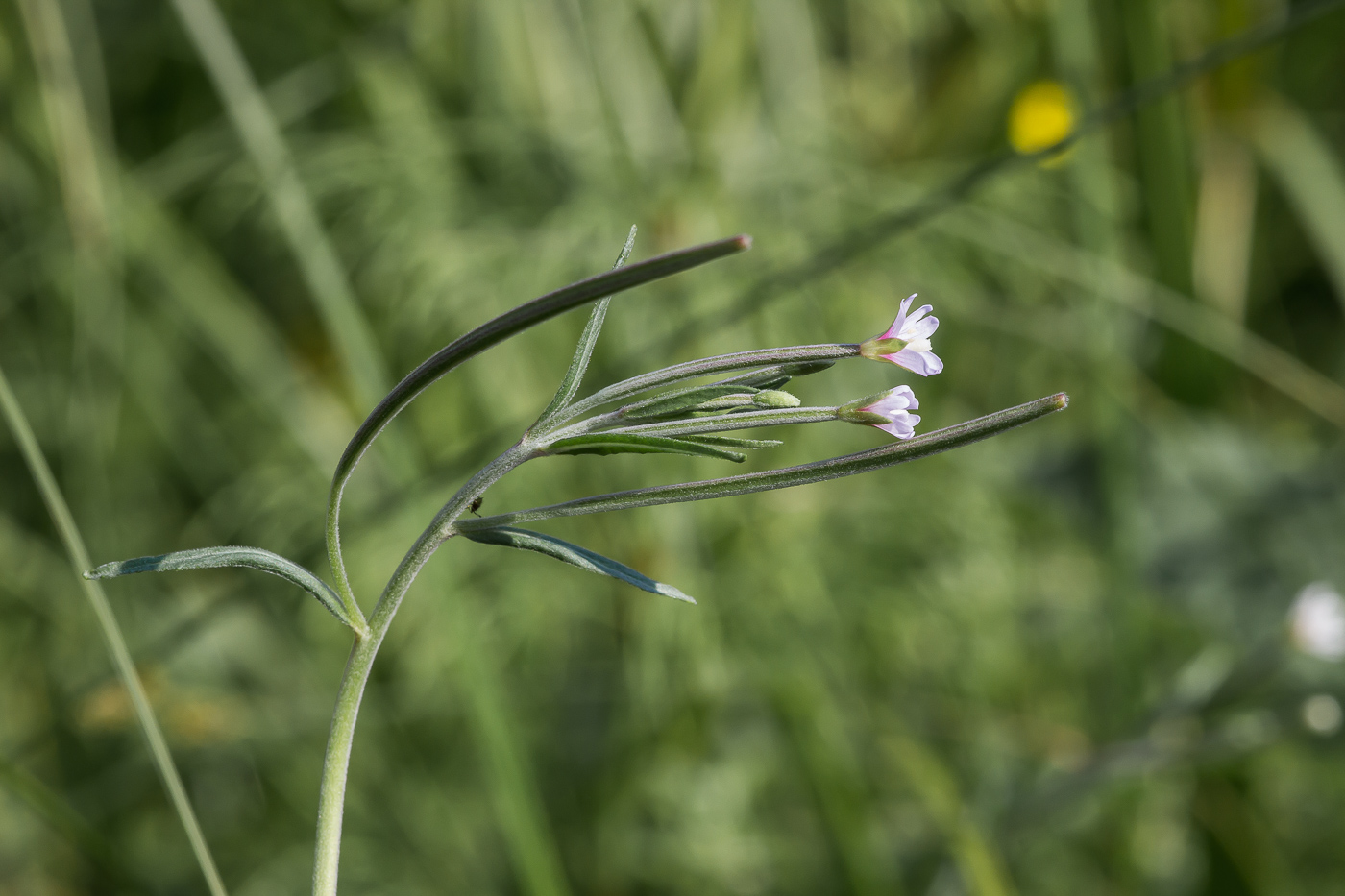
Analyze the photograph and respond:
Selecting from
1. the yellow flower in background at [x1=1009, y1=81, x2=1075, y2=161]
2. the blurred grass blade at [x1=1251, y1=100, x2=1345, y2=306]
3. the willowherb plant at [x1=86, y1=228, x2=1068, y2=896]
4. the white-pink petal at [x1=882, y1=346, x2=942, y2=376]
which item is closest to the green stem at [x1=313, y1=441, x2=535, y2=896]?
the willowherb plant at [x1=86, y1=228, x2=1068, y2=896]

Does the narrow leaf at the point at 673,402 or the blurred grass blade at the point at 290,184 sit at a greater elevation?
the blurred grass blade at the point at 290,184

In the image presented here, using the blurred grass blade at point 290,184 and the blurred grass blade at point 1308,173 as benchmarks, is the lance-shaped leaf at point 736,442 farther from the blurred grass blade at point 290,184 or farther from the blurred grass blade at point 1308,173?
the blurred grass blade at point 1308,173

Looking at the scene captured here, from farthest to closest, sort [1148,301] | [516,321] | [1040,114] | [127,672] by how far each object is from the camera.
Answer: [1040,114] → [1148,301] → [127,672] → [516,321]

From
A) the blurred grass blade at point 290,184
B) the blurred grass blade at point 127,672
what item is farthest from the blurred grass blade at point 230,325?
the blurred grass blade at point 127,672

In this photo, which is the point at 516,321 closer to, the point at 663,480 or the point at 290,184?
the point at 290,184

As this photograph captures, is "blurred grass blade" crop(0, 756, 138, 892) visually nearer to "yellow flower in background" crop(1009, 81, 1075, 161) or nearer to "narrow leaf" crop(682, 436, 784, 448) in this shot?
"narrow leaf" crop(682, 436, 784, 448)

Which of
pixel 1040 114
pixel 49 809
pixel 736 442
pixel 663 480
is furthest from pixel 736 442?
pixel 1040 114
